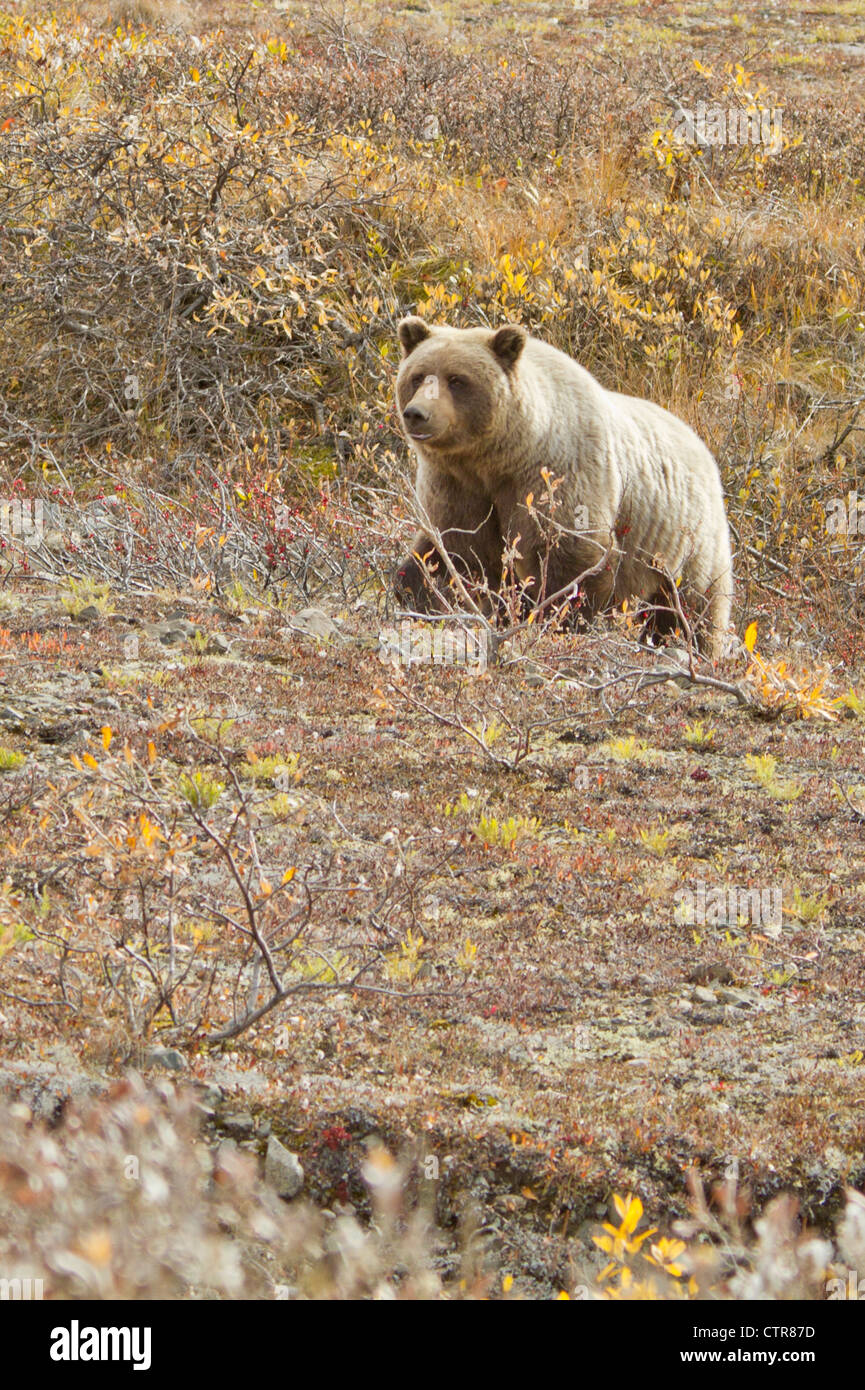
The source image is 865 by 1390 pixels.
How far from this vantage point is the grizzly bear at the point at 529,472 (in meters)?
6.65

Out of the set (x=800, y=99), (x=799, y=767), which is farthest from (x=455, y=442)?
(x=800, y=99)

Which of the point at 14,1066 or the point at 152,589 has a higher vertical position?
the point at 152,589

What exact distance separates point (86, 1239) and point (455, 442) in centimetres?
540

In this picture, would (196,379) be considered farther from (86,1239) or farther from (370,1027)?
(86,1239)

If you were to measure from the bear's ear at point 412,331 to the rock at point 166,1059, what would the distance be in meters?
4.74

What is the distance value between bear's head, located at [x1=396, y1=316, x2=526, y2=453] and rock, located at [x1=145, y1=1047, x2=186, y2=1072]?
4.11 meters

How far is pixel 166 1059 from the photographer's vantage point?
2947mm

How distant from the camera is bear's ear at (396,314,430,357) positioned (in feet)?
22.7

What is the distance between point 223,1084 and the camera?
2.94 m
